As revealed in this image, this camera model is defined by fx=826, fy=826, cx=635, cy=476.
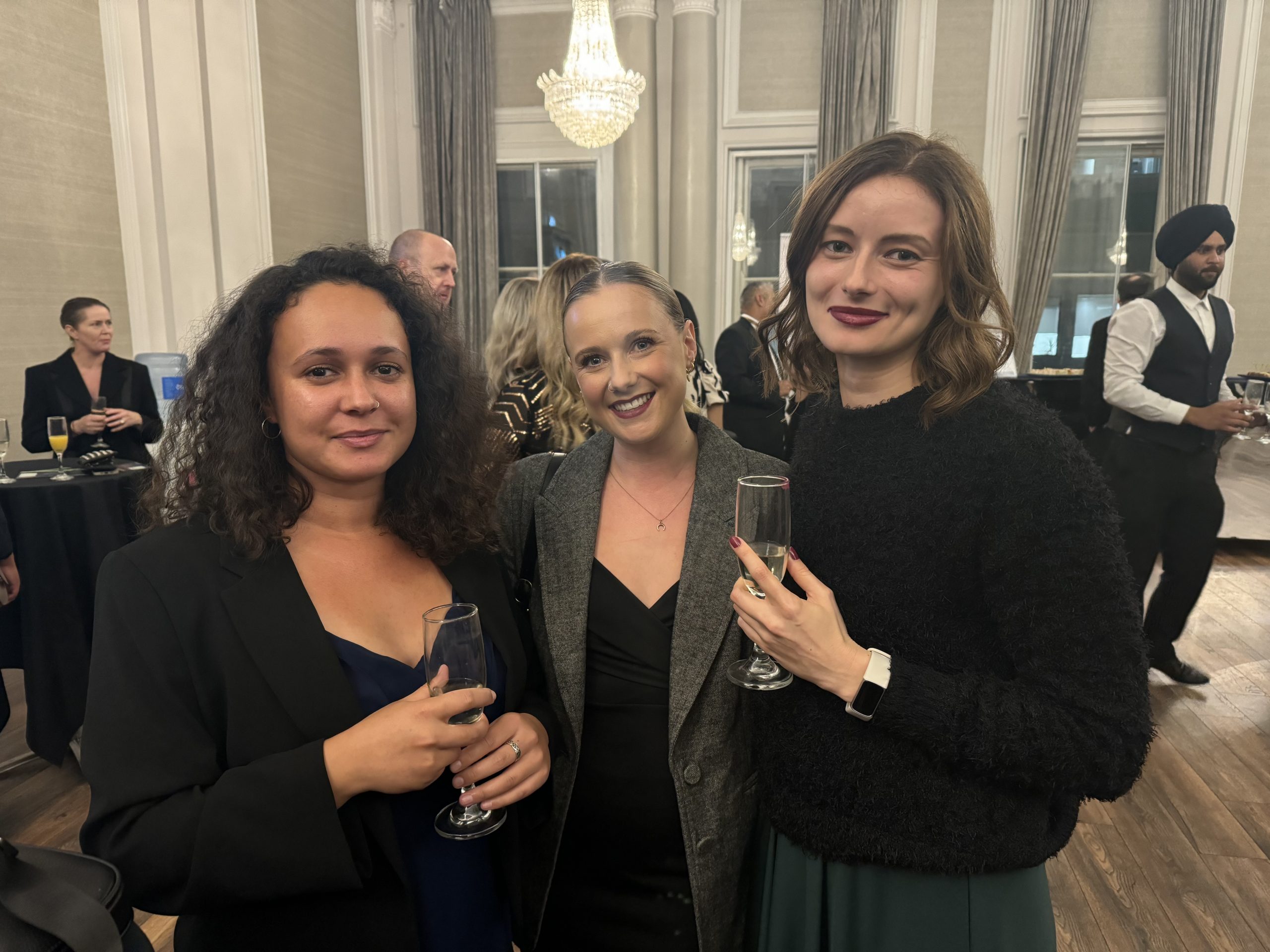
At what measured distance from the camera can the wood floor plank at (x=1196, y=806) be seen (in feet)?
8.54

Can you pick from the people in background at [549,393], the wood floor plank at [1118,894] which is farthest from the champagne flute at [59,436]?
the wood floor plank at [1118,894]

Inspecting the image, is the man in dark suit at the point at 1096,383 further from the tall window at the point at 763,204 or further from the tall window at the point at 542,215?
the tall window at the point at 542,215

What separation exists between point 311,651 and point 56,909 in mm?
442

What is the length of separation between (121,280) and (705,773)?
4985 mm

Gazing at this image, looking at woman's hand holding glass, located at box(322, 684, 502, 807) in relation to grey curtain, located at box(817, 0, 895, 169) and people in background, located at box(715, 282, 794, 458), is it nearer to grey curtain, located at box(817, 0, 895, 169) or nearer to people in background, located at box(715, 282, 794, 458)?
people in background, located at box(715, 282, 794, 458)

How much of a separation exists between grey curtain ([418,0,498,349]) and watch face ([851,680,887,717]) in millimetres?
6420

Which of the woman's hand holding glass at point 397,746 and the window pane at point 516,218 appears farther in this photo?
the window pane at point 516,218

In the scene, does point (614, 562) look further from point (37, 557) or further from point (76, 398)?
point (76, 398)

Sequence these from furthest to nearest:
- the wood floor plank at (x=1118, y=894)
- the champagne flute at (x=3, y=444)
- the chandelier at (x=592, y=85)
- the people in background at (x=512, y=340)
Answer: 1. the chandelier at (x=592, y=85)
2. the champagne flute at (x=3, y=444)
3. the people in background at (x=512, y=340)
4. the wood floor plank at (x=1118, y=894)

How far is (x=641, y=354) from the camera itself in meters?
1.46

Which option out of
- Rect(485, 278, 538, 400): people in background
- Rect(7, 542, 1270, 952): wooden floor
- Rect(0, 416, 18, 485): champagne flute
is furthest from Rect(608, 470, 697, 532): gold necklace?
Rect(0, 416, 18, 485): champagne flute

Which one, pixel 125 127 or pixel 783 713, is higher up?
pixel 125 127

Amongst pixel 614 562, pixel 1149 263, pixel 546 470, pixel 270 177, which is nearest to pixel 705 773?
pixel 614 562

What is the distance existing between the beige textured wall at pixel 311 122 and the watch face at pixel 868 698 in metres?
5.00
